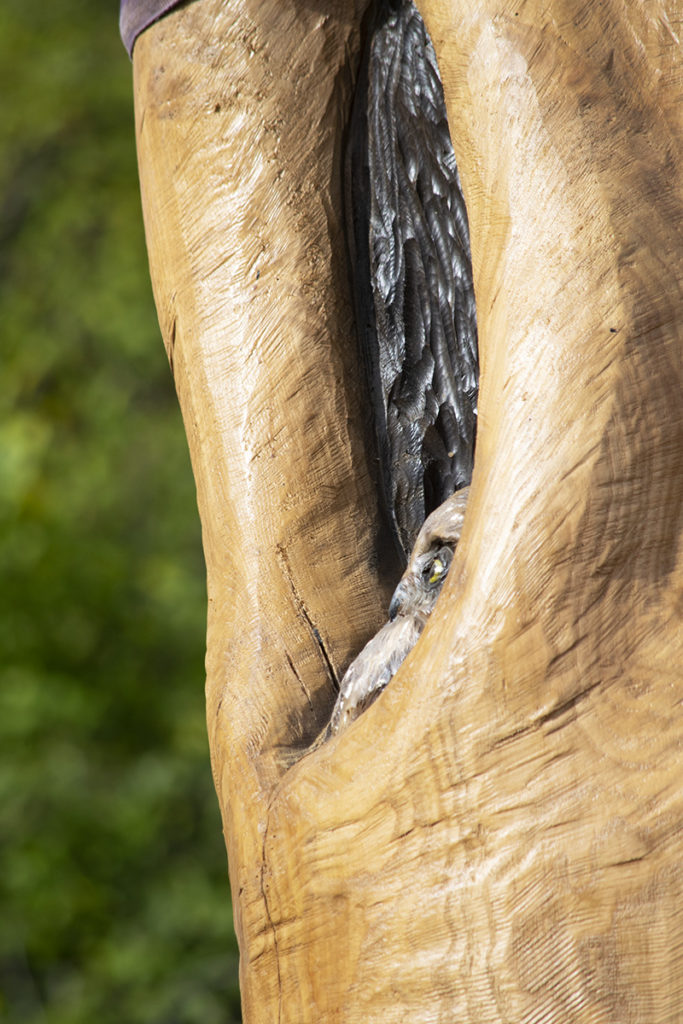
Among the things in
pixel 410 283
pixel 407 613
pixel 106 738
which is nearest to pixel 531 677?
pixel 407 613

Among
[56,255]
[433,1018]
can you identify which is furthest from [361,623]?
[56,255]

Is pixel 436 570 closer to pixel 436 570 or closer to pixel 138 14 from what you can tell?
pixel 436 570

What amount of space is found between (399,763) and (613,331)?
0.30m

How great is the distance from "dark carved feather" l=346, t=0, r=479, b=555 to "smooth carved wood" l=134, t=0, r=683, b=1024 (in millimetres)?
156

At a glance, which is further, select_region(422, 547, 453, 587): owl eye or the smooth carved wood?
select_region(422, 547, 453, 587): owl eye

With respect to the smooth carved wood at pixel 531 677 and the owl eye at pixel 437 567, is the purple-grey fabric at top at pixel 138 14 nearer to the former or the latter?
the smooth carved wood at pixel 531 677

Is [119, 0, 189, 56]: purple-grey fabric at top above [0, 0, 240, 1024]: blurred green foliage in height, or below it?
above

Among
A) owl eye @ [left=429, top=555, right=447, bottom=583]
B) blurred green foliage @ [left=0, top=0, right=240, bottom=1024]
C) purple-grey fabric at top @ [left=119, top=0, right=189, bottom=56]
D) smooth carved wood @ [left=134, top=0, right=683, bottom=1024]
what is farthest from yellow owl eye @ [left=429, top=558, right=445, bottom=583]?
blurred green foliage @ [left=0, top=0, right=240, bottom=1024]

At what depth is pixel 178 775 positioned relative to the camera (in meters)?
3.37

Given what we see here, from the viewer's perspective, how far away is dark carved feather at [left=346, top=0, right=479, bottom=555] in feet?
3.09

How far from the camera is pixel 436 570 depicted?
2.76ft

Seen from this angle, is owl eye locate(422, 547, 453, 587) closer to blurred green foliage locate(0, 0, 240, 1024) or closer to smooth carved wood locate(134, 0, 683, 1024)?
smooth carved wood locate(134, 0, 683, 1024)

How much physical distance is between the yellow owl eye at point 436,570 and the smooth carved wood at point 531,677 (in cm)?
11

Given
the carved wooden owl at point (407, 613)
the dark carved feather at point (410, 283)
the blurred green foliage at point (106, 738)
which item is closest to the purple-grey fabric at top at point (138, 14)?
the dark carved feather at point (410, 283)
